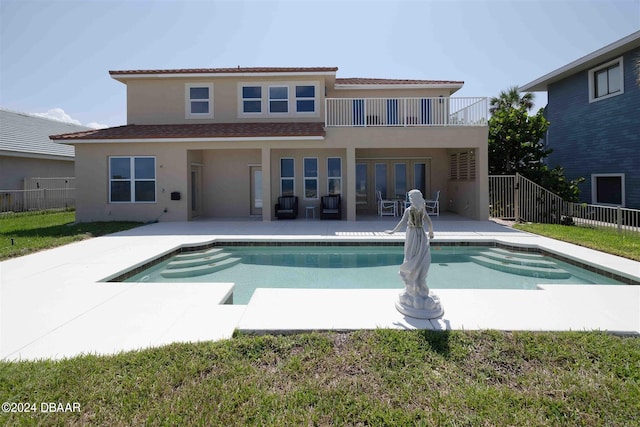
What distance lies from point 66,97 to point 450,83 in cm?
2051

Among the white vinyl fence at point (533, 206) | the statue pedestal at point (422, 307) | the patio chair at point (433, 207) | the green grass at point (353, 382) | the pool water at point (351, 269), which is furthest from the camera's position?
the patio chair at point (433, 207)

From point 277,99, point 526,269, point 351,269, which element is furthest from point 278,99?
Result: point 526,269

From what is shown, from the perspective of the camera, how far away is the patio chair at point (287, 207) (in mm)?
14820

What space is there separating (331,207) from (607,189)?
12497 mm

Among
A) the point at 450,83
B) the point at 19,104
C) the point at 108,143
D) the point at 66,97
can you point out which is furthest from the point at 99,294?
the point at 19,104

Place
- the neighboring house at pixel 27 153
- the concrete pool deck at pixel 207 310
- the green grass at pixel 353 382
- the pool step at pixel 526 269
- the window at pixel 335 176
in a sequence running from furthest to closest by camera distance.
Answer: the neighboring house at pixel 27 153 → the window at pixel 335 176 → the pool step at pixel 526 269 → the concrete pool deck at pixel 207 310 → the green grass at pixel 353 382

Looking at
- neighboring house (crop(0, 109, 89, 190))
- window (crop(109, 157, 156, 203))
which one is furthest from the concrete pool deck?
neighboring house (crop(0, 109, 89, 190))

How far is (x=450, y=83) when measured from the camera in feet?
52.9

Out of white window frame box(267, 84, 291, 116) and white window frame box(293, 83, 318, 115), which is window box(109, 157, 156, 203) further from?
white window frame box(293, 83, 318, 115)

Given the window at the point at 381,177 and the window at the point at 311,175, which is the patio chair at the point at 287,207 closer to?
the window at the point at 311,175

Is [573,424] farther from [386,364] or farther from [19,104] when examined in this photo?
[19,104]

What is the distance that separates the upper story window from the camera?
1570 cm

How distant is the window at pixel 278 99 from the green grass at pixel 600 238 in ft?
34.6

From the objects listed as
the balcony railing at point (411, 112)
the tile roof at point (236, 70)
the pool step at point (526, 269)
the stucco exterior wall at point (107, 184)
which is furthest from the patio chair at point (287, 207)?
the pool step at point (526, 269)
